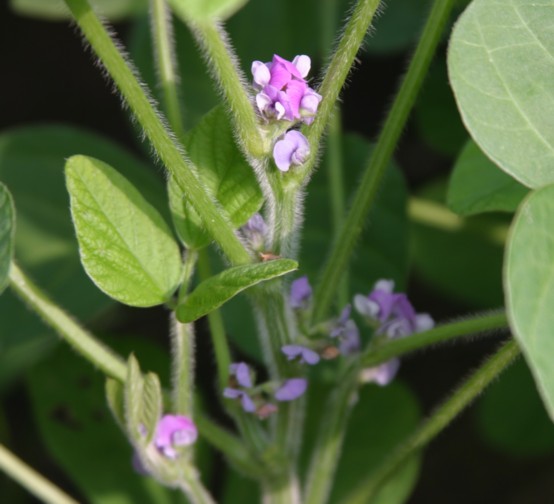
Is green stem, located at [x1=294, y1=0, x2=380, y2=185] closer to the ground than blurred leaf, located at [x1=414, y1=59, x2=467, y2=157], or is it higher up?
higher up

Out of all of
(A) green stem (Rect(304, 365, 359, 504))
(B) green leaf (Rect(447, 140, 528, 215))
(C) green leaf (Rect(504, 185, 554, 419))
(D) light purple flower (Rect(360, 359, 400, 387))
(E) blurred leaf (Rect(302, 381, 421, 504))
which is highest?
(C) green leaf (Rect(504, 185, 554, 419))

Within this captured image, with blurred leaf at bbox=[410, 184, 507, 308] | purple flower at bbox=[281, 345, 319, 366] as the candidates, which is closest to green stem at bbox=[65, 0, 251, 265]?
purple flower at bbox=[281, 345, 319, 366]

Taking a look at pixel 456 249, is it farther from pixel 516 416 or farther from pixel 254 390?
pixel 254 390

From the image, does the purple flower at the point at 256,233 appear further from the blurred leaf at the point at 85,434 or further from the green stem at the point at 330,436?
the blurred leaf at the point at 85,434

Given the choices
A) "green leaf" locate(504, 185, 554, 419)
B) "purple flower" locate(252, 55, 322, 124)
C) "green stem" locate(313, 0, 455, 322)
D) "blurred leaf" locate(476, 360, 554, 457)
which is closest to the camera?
"green leaf" locate(504, 185, 554, 419)

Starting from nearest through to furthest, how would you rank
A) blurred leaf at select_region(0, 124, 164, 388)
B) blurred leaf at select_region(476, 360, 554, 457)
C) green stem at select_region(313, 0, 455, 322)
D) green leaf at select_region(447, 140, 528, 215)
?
green stem at select_region(313, 0, 455, 322) < green leaf at select_region(447, 140, 528, 215) < blurred leaf at select_region(0, 124, 164, 388) < blurred leaf at select_region(476, 360, 554, 457)

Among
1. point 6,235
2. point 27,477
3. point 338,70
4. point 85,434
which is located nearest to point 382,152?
point 338,70

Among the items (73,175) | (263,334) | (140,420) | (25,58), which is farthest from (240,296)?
(25,58)

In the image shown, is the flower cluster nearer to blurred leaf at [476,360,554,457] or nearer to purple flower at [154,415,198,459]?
purple flower at [154,415,198,459]

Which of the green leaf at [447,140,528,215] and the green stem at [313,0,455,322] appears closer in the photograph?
the green stem at [313,0,455,322]
